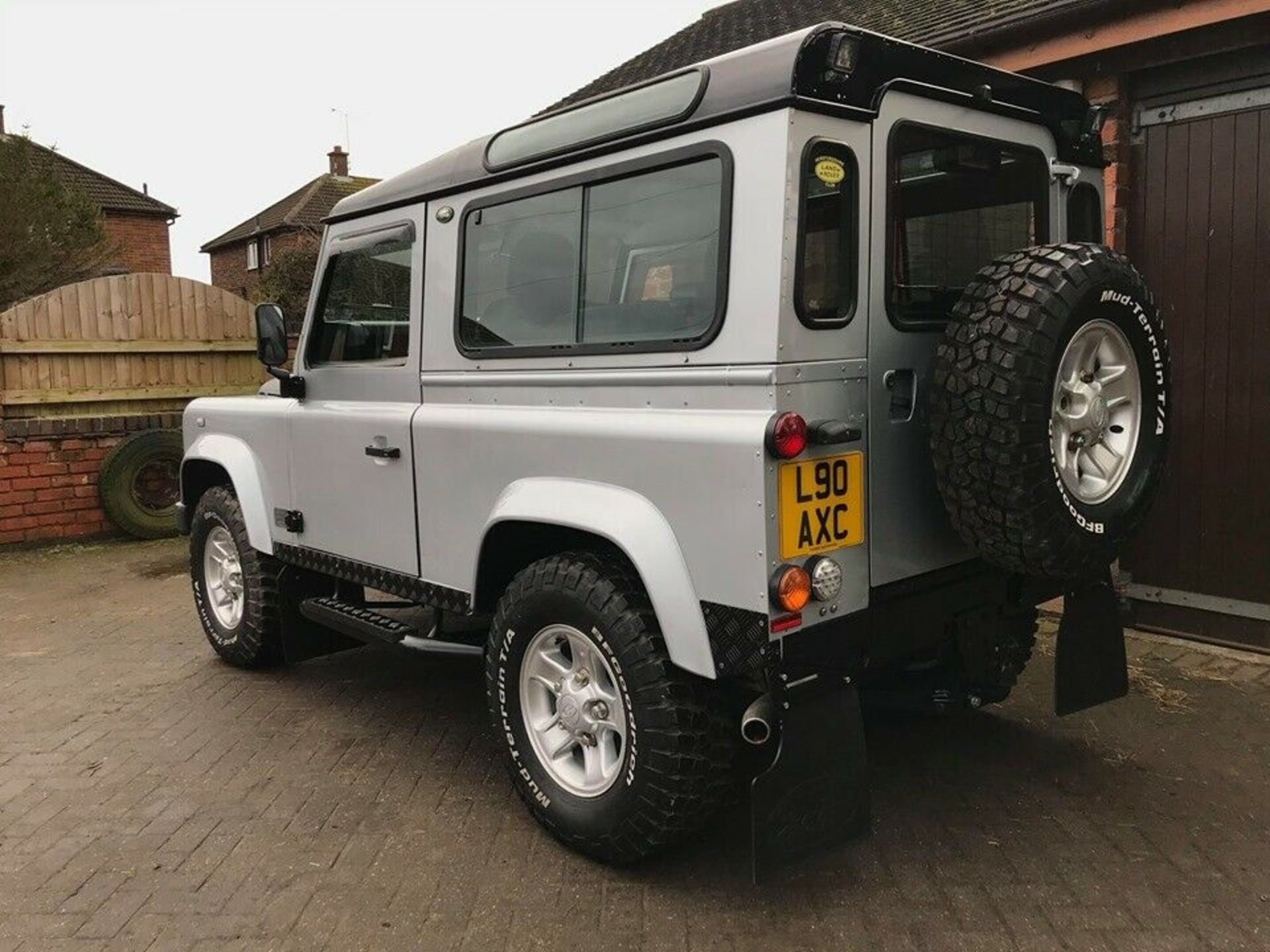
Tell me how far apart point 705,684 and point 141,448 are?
297 inches

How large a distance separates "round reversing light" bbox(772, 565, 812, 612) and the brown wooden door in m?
2.99

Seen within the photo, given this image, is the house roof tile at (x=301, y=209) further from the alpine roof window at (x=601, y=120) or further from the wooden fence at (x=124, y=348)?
the alpine roof window at (x=601, y=120)

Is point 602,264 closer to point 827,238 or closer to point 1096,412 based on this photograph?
point 827,238

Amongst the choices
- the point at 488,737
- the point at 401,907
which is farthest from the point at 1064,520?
the point at 488,737

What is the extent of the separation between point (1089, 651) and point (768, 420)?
1.67 metres

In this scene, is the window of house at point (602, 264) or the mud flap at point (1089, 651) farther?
the mud flap at point (1089, 651)

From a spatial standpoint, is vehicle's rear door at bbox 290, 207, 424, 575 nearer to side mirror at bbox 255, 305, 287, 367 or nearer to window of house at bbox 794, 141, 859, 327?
Answer: side mirror at bbox 255, 305, 287, 367

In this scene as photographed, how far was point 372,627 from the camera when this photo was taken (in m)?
4.06

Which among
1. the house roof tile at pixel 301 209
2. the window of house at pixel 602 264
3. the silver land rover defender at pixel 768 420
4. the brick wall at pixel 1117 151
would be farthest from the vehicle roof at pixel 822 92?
the house roof tile at pixel 301 209

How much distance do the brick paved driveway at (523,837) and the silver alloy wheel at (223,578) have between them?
0.43 m

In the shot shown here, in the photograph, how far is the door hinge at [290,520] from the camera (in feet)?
14.6

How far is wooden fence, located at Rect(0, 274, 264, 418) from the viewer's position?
8758mm

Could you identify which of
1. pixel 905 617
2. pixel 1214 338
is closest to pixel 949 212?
pixel 905 617

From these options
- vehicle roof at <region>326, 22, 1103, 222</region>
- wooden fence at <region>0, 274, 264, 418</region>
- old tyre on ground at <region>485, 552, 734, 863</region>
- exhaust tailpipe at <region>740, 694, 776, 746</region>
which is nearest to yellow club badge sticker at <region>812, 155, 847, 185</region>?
vehicle roof at <region>326, 22, 1103, 222</region>
